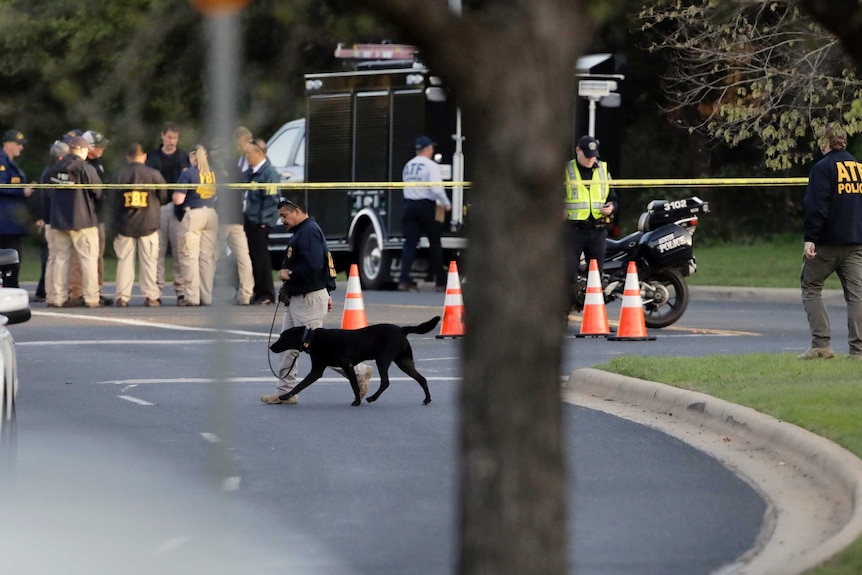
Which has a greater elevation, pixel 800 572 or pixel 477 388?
pixel 477 388

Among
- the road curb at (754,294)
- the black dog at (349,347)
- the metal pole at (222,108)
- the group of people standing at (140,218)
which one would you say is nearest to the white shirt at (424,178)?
the group of people standing at (140,218)

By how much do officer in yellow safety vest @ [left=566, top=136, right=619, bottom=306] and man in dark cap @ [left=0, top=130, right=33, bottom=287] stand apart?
6.98 metres

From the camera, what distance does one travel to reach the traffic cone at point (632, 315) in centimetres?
1656

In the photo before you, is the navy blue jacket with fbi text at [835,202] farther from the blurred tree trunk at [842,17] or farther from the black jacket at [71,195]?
the black jacket at [71,195]

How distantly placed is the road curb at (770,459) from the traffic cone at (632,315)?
342 cm

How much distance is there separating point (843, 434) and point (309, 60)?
28941 mm

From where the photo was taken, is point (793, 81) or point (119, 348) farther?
point (793, 81)

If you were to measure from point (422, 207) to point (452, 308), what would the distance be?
6.64 m

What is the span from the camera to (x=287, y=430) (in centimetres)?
1103

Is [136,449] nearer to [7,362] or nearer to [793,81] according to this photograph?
[7,362]

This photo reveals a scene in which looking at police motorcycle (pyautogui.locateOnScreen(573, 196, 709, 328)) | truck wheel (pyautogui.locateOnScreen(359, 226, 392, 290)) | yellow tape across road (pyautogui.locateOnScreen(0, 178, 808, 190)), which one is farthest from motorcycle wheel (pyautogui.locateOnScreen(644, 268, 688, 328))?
truck wheel (pyautogui.locateOnScreen(359, 226, 392, 290))

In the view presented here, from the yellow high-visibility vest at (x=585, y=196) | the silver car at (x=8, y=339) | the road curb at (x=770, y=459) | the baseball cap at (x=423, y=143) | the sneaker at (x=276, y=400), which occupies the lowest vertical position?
the sneaker at (x=276, y=400)

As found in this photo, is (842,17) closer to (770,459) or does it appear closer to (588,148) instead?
(770,459)

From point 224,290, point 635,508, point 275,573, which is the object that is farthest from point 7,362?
point 224,290
